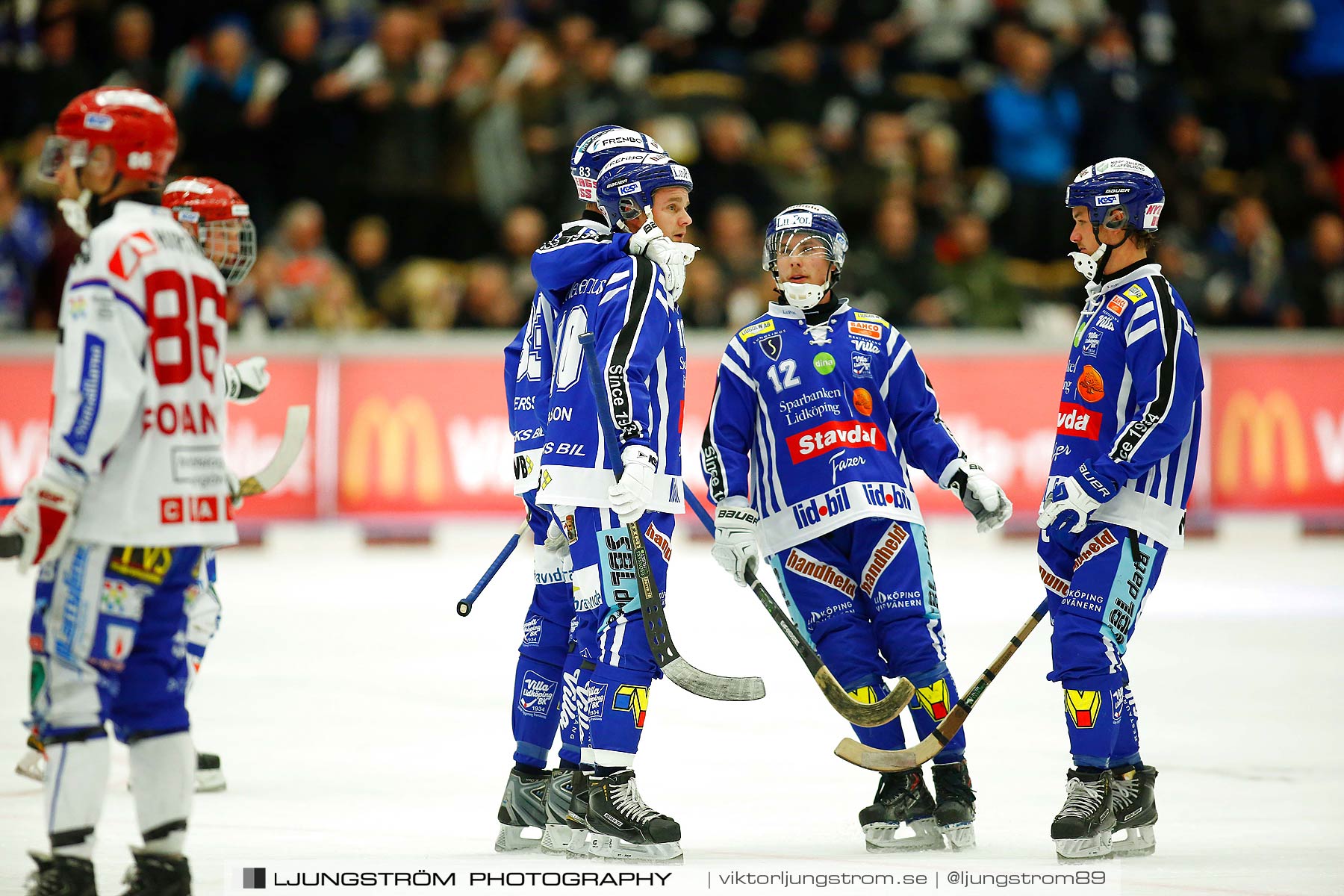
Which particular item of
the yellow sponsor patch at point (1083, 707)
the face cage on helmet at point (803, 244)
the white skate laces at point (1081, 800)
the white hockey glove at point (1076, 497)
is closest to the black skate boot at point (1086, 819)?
the white skate laces at point (1081, 800)

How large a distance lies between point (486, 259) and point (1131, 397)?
10.2 meters

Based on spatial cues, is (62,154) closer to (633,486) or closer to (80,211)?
(80,211)

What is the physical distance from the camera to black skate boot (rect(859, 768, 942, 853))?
18.0 ft

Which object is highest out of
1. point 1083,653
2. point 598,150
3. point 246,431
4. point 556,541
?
point 598,150

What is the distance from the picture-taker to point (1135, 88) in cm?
1700

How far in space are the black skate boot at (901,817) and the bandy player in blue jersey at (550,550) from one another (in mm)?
898

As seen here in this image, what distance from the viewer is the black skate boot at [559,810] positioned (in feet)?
17.7

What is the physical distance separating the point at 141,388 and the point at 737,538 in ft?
6.71

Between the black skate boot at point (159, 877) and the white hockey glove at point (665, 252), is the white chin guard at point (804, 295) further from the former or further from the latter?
the black skate boot at point (159, 877)

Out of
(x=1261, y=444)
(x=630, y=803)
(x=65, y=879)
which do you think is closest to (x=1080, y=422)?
(x=630, y=803)

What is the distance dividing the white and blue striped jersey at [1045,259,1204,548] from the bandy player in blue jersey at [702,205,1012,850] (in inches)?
13.5

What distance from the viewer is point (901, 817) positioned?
5492 mm

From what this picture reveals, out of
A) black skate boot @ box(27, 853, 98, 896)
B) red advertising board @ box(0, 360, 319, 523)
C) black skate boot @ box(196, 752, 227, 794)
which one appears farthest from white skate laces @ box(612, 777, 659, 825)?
red advertising board @ box(0, 360, 319, 523)

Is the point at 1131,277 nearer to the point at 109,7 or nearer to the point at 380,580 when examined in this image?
the point at 380,580
